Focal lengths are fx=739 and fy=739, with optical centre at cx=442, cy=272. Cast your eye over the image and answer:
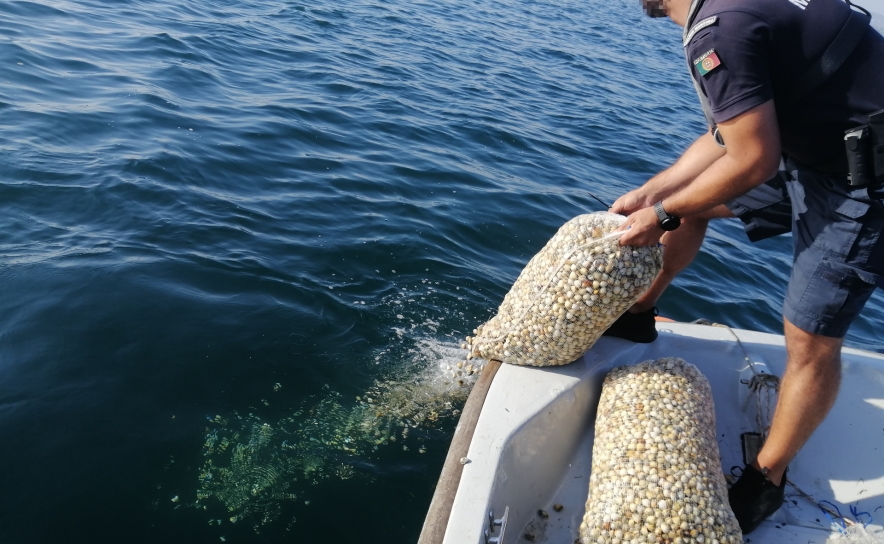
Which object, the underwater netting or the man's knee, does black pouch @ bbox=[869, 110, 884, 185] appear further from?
the underwater netting

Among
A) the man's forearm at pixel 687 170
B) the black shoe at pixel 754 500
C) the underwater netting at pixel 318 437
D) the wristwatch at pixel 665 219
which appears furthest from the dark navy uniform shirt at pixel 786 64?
the underwater netting at pixel 318 437

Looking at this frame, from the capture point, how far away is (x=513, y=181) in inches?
300

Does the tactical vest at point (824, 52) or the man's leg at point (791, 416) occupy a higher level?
the tactical vest at point (824, 52)

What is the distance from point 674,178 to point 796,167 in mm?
594

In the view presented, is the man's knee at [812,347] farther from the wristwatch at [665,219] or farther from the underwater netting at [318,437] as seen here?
the underwater netting at [318,437]

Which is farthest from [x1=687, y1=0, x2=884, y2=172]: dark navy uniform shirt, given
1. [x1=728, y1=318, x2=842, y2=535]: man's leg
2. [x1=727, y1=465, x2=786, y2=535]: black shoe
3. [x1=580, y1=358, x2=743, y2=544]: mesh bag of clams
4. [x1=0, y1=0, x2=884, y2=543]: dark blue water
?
[x1=0, y1=0, x2=884, y2=543]: dark blue water

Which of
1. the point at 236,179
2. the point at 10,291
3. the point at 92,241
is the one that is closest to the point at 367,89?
the point at 236,179

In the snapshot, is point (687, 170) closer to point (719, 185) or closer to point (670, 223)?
point (670, 223)

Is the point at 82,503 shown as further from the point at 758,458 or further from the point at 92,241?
the point at 758,458

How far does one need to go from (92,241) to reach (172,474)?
2373mm

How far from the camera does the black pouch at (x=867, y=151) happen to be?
260cm

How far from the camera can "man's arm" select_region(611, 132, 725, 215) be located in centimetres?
341

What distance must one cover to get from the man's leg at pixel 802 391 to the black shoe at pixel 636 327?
2.51 ft

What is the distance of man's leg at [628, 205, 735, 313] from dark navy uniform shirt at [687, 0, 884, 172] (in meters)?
0.84
